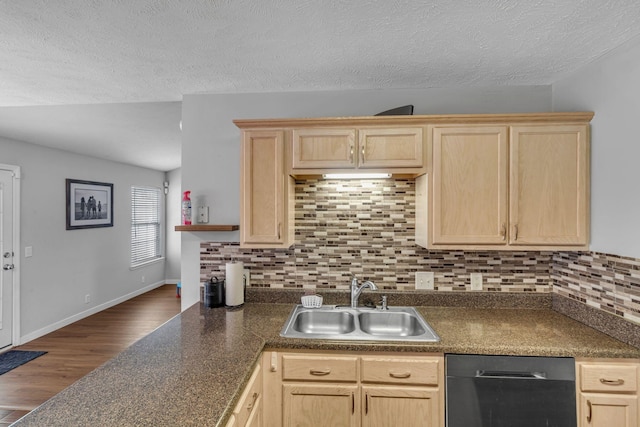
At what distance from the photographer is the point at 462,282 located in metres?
2.22

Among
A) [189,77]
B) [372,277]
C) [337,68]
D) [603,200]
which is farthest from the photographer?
[372,277]

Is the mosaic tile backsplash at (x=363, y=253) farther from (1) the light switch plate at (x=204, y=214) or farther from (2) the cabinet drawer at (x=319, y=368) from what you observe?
(2) the cabinet drawer at (x=319, y=368)

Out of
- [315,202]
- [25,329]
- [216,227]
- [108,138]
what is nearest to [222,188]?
[216,227]

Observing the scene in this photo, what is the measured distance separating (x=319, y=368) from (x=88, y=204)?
4.62 meters

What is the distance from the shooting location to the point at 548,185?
190cm

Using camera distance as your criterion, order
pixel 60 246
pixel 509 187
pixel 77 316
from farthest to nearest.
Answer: pixel 77 316 → pixel 60 246 → pixel 509 187

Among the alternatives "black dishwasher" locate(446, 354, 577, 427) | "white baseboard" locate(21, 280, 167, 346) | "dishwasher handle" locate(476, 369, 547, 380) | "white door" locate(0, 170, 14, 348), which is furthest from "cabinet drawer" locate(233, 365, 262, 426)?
"white baseboard" locate(21, 280, 167, 346)

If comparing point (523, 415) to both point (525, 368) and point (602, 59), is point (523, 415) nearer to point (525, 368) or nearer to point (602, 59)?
point (525, 368)

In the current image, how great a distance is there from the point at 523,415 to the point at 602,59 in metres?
1.91

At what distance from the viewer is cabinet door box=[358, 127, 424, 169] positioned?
6.40ft

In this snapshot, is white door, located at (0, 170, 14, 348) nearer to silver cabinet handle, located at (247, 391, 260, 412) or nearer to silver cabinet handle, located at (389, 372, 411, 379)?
silver cabinet handle, located at (247, 391, 260, 412)

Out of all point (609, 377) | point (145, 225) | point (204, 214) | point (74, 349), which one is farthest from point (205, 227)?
point (145, 225)

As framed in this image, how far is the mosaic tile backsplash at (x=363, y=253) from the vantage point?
221cm

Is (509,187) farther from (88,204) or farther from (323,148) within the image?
(88,204)
